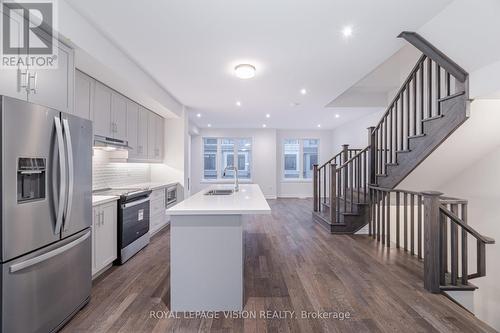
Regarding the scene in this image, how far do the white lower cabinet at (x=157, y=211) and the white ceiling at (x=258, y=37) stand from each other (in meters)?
1.92

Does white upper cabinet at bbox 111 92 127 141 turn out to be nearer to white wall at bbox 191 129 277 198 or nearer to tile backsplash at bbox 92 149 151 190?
tile backsplash at bbox 92 149 151 190

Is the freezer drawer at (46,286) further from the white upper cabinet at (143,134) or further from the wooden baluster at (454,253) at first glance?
the wooden baluster at (454,253)

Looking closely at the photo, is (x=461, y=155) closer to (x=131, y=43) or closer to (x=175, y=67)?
(x=175, y=67)

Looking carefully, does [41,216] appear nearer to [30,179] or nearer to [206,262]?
[30,179]

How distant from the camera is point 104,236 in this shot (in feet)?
9.21

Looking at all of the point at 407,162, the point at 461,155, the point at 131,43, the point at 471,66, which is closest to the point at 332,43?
the point at 471,66

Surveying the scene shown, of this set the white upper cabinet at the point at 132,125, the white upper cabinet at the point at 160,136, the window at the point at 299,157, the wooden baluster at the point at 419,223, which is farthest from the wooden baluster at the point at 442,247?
the window at the point at 299,157

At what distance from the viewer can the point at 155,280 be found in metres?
2.70

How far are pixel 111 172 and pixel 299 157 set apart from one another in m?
7.06

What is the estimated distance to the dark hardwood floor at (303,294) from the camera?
1931 millimetres

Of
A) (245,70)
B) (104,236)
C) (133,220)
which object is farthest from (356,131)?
(104,236)

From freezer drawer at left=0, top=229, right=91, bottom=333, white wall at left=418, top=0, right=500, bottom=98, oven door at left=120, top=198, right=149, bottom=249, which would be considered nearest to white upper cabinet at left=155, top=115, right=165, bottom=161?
oven door at left=120, top=198, right=149, bottom=249

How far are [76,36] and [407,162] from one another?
4.21 metres

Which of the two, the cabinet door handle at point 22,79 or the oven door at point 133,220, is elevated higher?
the cabinet door handle at point 22,79
